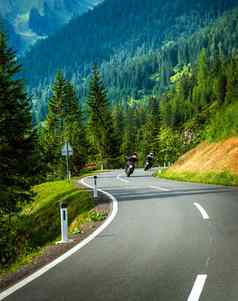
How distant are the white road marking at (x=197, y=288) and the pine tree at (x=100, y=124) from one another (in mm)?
71110

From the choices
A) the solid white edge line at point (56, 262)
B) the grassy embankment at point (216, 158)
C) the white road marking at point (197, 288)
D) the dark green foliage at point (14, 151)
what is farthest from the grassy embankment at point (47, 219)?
the white road marking at point (197, 288)

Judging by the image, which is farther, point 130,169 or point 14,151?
point 130,169

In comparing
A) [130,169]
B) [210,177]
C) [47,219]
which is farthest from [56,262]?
[130,169]

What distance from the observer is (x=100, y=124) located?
80812 millimetres

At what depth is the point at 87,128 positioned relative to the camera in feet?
273

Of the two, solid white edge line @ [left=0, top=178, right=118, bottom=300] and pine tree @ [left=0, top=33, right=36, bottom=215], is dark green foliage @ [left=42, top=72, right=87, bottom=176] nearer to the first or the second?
pine tree @ [left=0, top=33, right=36, bottom=215]

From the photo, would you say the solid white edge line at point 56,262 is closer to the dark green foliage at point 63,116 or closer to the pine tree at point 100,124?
the dark green foliage at point 63,116

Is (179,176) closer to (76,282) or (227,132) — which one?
(227,132)

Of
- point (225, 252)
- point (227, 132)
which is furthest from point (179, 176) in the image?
point (225, 252)

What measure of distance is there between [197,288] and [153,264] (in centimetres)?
158

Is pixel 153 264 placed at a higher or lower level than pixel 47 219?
higher

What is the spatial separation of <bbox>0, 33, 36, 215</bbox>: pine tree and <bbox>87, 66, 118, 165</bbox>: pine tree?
49.7 metres

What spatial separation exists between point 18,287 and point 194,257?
3025 mm

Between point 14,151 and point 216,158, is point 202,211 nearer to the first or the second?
point 14,151
